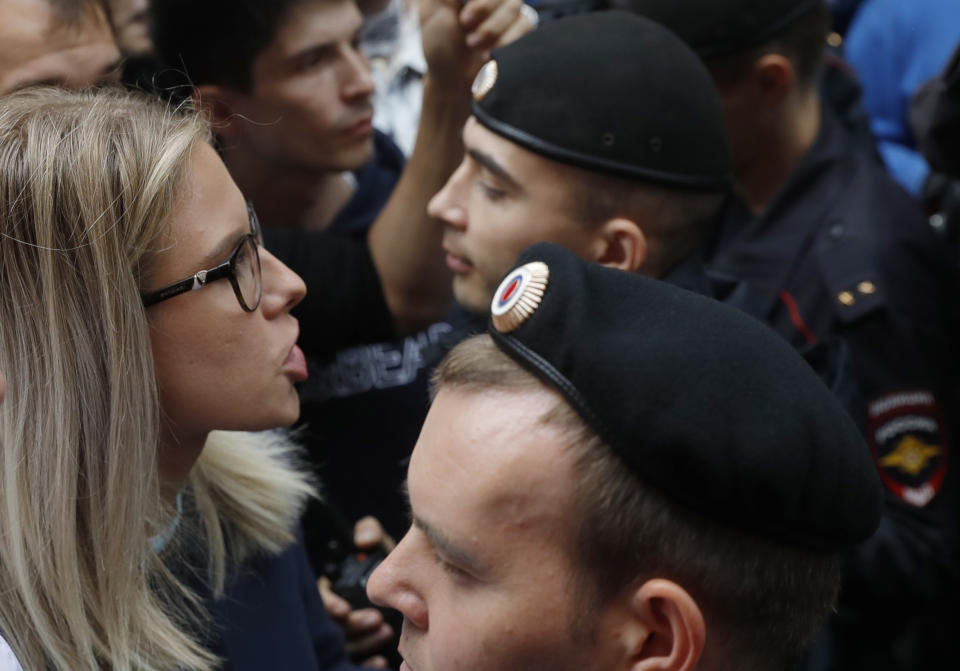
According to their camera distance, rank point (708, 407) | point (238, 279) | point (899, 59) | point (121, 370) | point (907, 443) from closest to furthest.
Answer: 1. point (708, 407)
2. point (121, 370)
3. point (238, 279)
4. point (907, 443)
5. point (899, 59)

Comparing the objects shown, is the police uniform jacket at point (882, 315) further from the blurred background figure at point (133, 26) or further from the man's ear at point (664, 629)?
the blurred background figure at point (133, 26)

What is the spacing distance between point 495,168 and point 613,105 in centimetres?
28

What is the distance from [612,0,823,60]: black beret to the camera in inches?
108

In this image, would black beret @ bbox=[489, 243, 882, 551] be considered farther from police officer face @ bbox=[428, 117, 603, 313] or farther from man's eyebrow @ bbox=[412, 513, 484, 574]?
police officer face @ bbox=[428, 117, 603, 313]

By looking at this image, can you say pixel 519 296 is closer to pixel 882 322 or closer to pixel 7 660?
pixel 7 660

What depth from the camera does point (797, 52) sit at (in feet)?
9.52

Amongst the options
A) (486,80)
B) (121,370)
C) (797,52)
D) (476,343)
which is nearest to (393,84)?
(797,52)

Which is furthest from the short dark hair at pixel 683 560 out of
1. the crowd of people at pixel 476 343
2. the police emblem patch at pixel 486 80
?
the police emblem patch at pixel 486 80

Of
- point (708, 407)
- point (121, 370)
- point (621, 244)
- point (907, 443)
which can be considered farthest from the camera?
point (907, 443)

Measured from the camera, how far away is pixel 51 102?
162 centimetres

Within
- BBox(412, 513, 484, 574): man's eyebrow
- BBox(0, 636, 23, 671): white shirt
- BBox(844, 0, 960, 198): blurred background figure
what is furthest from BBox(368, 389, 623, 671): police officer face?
BBox(844, 0, 960, 198): blurred background figure

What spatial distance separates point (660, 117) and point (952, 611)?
1.97m

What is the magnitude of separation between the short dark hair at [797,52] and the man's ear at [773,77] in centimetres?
2

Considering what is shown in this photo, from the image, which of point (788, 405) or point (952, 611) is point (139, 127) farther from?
point (952, 611)
